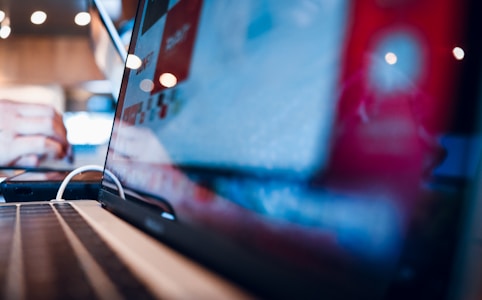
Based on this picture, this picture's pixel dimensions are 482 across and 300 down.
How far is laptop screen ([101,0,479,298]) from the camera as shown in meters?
0.17

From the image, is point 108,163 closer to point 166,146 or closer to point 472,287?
point 166,146

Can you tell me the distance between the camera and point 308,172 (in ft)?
0.74

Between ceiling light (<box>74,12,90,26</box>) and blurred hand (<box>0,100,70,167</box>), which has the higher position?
ceiling light (<box>74,12,90,26</box>)

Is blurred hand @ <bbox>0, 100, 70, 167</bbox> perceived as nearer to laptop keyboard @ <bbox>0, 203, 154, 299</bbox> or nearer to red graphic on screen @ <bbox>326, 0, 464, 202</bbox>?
laptop keyboard @ <bbox>0, 203, 154, 299</bbox>

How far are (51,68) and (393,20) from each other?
4.99 m

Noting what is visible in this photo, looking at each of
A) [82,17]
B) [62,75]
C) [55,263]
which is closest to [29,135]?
[55,263]

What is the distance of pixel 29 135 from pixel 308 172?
6.30 ft

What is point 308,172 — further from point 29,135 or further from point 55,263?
point 29,135

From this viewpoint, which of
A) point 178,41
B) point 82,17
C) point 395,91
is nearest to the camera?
point 395,91

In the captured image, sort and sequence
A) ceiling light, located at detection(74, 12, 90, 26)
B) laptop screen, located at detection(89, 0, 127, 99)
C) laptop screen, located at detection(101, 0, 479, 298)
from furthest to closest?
ceiling light, located at detection(74, 12, 90, 26)
laptop screen, located at detection(89, 0, 127, 99)
laptop screen, located at detection(101, 0, 479, 298)

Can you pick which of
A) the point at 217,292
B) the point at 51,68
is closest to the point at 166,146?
the point at 217,292

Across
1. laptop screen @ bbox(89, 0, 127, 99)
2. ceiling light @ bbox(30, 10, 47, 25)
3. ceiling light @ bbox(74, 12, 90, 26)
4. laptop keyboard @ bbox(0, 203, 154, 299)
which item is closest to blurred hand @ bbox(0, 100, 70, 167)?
laptop screen @ bbox(89, 0, 127, 99)

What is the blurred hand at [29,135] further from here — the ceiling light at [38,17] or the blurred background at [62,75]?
the blurred background at [62,75]

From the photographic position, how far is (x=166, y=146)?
0.42 meters
